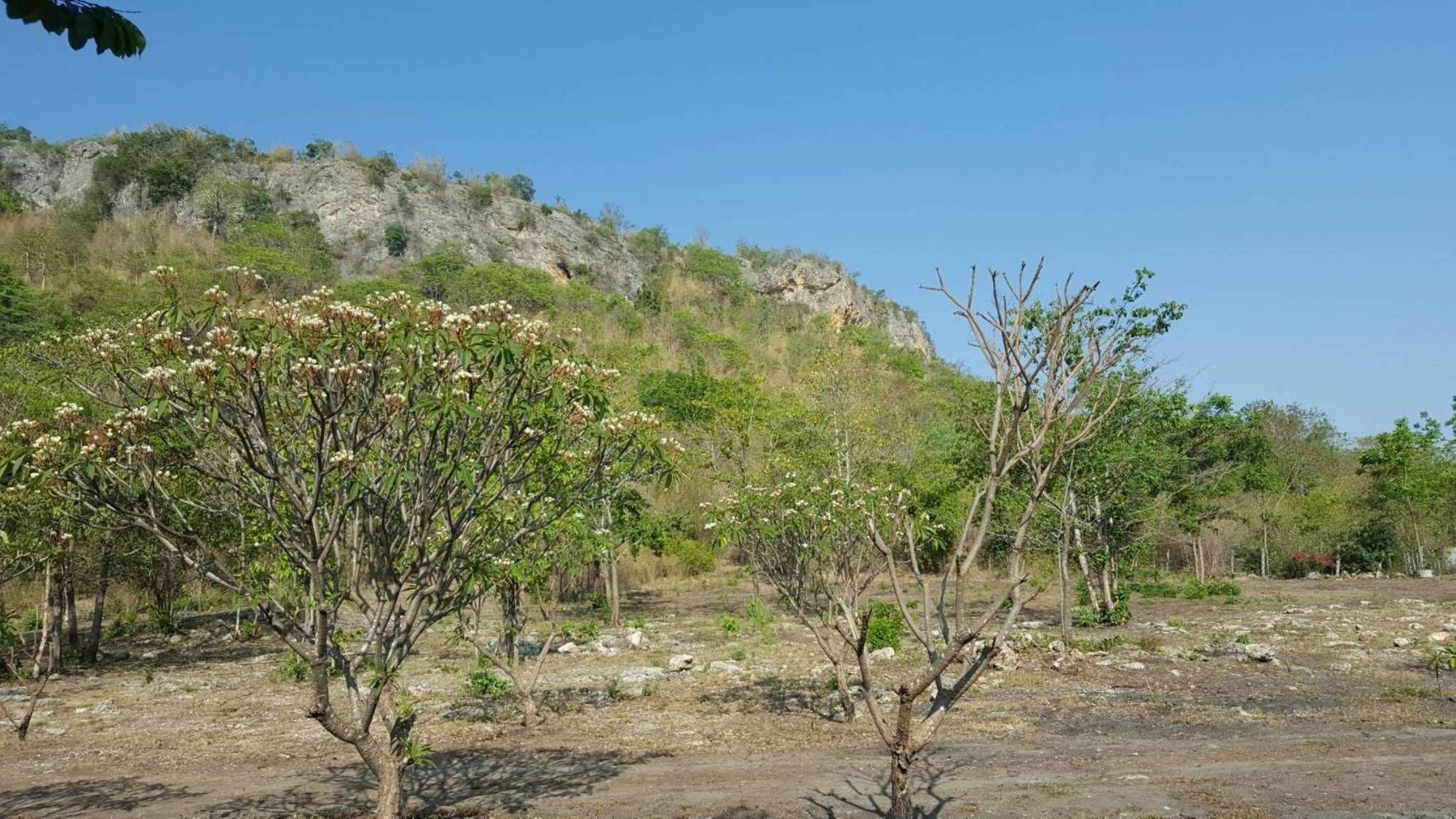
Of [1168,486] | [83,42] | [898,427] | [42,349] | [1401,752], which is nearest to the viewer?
[83,42]

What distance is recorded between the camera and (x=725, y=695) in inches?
566

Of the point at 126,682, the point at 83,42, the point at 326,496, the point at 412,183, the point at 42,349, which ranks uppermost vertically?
the point at 412,183

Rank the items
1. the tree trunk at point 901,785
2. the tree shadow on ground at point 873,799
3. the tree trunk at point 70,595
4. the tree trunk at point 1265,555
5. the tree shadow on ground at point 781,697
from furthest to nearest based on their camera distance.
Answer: the tree trunk at point 1265,555
the tree trunk at point 70,595
the tree shadow on ground at point 781,697
the tree shadow on ground at point 873,799
the tree trunk at point 901,785

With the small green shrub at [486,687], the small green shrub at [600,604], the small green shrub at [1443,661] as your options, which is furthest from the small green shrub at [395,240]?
the small green shrub at [1443,661]

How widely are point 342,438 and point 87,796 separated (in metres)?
6.82

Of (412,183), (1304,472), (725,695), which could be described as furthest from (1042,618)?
(412,183)

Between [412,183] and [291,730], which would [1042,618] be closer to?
[291,730]

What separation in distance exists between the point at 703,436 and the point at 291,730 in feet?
84.8

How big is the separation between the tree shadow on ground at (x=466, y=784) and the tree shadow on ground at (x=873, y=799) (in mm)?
2409

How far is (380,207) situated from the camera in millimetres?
89625

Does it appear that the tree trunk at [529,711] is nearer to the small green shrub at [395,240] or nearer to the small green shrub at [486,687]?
the small green shrub at [486,687]

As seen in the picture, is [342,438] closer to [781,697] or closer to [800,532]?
[800,532]

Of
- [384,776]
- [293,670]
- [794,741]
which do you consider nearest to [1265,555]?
[794,741]

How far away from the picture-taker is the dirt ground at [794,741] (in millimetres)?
8570
